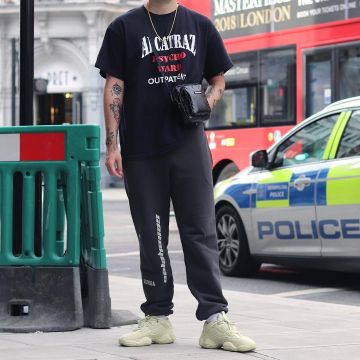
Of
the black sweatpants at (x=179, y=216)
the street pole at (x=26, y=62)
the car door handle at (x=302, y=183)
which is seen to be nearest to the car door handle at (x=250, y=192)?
the car door handle at (x=302, y=183)

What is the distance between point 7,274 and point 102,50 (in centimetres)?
145

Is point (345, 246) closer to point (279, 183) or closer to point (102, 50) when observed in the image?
point (279, 183)

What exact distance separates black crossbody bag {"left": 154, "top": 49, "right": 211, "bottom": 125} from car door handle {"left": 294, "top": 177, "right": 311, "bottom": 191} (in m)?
4.14

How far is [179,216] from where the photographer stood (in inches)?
235

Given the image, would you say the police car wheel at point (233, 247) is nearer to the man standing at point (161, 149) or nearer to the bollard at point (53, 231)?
the bollard at point (53, 231)

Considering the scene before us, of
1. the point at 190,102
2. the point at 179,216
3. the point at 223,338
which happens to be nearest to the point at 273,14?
the point at 179,216

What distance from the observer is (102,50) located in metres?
5.99

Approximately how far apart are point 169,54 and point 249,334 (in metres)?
1.67

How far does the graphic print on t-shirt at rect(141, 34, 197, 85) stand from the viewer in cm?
588

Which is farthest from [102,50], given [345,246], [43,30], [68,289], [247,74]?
[43,30]

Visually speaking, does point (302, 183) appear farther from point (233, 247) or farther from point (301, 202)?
point (233, 247)

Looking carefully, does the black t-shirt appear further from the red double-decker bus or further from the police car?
the red double-decker bus

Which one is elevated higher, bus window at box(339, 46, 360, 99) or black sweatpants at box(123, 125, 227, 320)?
bus window at box(339, 46, 360, 99)

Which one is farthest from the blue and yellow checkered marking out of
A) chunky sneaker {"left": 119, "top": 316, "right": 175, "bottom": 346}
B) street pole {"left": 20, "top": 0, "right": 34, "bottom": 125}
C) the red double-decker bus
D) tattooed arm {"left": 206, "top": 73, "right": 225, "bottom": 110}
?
the red double-decker bus
